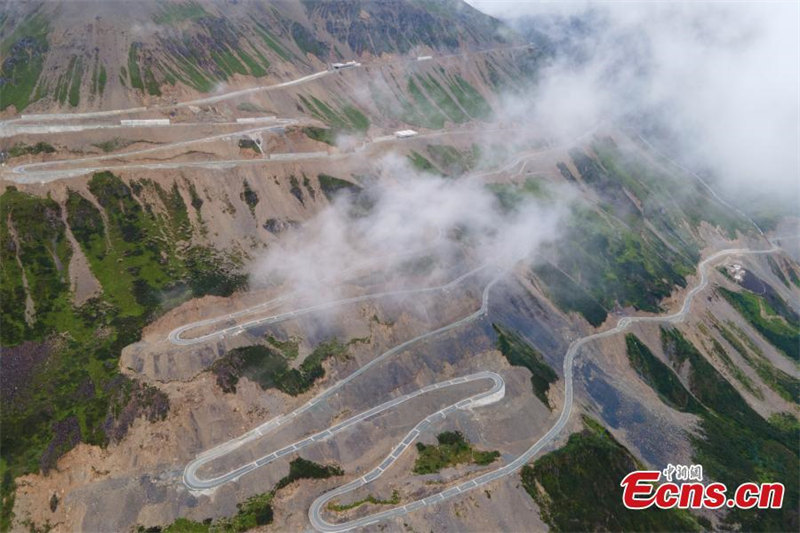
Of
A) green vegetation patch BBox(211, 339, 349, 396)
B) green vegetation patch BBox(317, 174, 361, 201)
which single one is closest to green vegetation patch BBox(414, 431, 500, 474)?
green vegetation patch BBox(211, 339, 349, 396)

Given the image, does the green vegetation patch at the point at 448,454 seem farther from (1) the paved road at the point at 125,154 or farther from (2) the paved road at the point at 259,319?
(1) the paved road at the point at 125,154

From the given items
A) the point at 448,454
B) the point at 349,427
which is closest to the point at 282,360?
the point at 349,427

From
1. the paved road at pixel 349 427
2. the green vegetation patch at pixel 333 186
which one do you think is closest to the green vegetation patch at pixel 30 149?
the green vegetation patch at pixel 333 186

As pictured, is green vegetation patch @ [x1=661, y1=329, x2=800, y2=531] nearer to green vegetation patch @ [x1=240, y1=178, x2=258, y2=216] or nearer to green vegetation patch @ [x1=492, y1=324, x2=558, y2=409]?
green vegetation patch @ [x1=492, y1=324, x2=558, y2=409]

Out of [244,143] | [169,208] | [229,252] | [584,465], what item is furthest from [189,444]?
[244,143]

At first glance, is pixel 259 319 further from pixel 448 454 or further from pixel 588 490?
pixel 588 490

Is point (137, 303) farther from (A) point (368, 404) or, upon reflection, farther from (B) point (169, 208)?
(A) point (368, 404)
